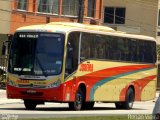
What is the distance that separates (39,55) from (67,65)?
1.18m

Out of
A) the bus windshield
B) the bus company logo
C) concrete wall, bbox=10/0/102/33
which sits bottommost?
the bus company logo

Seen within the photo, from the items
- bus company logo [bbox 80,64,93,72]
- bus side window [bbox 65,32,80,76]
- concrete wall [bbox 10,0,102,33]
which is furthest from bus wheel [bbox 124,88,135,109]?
concrete wall [bbox 10,0,102,33]

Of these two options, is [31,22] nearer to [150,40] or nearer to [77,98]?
[150,40]

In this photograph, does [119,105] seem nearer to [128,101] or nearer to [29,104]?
[128,101]

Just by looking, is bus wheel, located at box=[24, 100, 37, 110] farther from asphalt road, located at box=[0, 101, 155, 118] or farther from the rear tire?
the rear tire

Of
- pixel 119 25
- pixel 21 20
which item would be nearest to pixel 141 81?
pixel 21 20

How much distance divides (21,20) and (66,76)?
34.1 meters

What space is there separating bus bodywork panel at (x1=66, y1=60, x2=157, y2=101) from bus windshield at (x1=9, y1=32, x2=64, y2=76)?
101 centimetres

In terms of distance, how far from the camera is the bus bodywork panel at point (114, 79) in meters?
28.9

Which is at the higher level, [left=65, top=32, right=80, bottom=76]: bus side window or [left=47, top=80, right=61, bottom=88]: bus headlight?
[left=65, top=32, right=80, bottom=76]: bus side window

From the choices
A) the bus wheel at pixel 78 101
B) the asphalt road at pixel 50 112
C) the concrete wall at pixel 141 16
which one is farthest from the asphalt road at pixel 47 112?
the concrete wall at pixel 141 16

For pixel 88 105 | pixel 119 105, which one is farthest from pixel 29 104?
pixel 119 105

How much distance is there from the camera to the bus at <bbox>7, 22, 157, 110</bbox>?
27.1 m

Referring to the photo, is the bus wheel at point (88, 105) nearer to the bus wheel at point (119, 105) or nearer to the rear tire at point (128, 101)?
the rear tire at point (128, 101)
